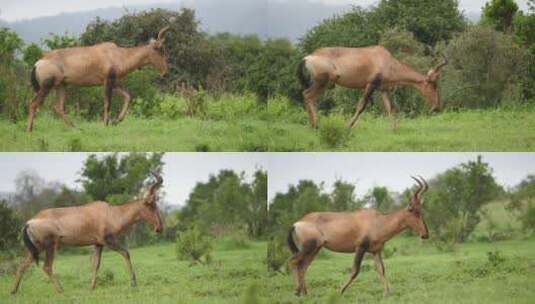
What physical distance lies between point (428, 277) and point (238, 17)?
109 inches

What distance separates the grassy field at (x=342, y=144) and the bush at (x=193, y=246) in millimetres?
747

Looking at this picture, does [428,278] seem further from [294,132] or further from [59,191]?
[59,191]

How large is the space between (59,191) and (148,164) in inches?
29.9

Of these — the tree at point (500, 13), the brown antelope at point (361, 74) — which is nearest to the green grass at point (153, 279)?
the brown antelope at point (361, 74)

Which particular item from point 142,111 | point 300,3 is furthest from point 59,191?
point 300,3

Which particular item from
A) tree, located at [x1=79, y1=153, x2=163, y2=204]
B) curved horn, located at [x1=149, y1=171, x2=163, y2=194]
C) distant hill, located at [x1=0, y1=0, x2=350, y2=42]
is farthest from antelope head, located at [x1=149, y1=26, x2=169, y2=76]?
curved horn, located at [x1=149, y1=171, x2=163, y2=194]

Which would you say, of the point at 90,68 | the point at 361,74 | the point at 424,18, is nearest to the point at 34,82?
the point at 90,68

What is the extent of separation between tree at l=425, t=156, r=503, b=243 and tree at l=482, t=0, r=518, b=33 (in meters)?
1.21

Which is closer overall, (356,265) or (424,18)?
(424,18)

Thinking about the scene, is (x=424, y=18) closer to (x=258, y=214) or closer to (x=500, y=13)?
(x=500, y=13)

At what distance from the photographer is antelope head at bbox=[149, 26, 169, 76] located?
8.04 metres

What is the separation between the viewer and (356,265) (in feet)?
26.9

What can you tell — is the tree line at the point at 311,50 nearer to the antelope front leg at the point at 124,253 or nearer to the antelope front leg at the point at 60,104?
the antelope front leg at the point at 60,104

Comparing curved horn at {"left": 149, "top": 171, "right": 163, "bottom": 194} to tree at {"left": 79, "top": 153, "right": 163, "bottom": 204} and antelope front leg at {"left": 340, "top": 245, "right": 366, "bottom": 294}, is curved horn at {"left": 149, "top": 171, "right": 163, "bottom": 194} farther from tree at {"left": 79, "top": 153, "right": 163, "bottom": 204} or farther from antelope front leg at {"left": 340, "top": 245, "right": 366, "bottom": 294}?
antelope front leg at {"left": 340, "top": 245, "right": 366, "bottom": 294}
